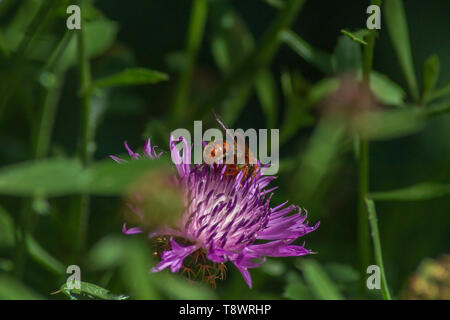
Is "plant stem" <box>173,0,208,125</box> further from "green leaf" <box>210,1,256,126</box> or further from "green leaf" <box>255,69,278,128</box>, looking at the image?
"green leaf" <box>255,69,278,128</box>

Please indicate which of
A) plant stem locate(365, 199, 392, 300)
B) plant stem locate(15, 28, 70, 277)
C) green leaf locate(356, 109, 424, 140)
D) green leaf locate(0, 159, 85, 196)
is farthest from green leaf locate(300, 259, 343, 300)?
green leaf locate(0, 159, 85, 196)

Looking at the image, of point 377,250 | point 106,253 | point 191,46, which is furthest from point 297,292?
point 191,46

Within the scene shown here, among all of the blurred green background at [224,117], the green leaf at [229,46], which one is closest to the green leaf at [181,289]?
the blurred green background at [224,117]

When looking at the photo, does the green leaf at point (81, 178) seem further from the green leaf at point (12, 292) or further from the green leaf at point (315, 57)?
the green leaf at point (315, 57)

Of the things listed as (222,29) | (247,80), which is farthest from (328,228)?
(222,29)

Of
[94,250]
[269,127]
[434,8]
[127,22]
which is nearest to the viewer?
[94,250]

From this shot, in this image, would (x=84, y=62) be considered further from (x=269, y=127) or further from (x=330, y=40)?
(x=330, y=40)

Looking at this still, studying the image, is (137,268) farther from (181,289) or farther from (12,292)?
(181,289)
